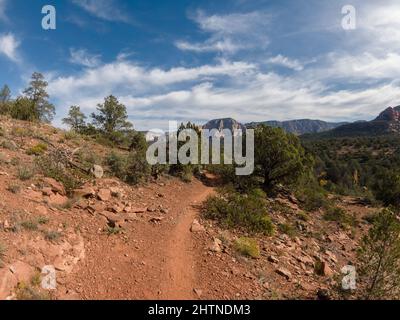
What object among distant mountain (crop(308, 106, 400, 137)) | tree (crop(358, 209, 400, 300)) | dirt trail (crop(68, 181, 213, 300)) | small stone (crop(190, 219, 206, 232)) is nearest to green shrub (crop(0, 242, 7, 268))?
dirt trail (crop(68, 181, 213, 300))

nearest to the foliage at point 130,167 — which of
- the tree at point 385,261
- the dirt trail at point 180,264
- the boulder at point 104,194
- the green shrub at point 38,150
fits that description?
the boulder at point 104,194

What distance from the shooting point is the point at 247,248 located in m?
9.81

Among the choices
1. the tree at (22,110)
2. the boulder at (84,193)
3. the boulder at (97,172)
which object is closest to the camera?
the boulder at (84,193)

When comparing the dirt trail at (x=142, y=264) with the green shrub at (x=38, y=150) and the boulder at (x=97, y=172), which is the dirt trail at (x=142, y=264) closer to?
the boulder at (x=97, y=172)

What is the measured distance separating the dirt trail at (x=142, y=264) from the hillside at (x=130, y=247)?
26 mm

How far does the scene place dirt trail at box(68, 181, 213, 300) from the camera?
7188mm

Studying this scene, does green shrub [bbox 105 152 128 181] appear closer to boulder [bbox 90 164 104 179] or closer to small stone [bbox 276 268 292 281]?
boulder [bbox 90 164 104 179]

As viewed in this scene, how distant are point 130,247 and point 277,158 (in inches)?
546

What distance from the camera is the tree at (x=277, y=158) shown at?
791 inches

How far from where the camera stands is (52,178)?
11.1 metres

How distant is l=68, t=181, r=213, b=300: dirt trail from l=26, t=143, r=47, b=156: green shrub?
6.47 m

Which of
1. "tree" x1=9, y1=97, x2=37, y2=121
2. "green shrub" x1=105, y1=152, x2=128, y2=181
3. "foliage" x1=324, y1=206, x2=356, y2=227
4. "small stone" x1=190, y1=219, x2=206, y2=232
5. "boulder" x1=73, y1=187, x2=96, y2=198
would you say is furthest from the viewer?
"tree" x1=9, y1=97, x2=37, y2=121

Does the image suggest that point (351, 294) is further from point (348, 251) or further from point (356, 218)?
point (356, 218)
